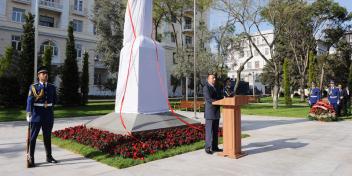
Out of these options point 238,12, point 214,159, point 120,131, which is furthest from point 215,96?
point 238,12

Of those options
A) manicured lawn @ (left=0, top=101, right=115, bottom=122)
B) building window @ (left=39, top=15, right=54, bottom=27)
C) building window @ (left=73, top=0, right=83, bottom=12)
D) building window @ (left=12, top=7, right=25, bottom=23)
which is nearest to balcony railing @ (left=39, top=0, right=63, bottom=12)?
building window @ (left=39, top=15, right=54, bottom=27)

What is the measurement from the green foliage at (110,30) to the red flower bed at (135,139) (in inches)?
760

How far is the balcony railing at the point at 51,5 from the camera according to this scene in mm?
37438

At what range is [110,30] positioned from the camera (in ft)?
93.1

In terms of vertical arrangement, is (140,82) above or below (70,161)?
above

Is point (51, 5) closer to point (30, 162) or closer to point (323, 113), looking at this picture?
point (323, 113)

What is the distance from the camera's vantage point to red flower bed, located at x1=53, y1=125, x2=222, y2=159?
666 centimetres

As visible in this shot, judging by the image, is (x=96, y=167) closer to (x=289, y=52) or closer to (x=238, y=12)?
(x=238, y=12)

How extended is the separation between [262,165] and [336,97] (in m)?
12.1

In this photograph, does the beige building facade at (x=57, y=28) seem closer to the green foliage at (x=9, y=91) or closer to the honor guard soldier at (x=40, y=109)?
the green foliage at (x=9, y=91)

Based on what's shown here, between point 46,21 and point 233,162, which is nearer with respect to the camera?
point 233,162

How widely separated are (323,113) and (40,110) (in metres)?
12.4

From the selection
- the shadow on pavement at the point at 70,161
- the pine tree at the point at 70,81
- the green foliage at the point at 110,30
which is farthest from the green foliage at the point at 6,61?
A: the shadow on pavement at the point at 70,161

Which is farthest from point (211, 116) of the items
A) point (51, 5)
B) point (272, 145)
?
point (51, 5)
